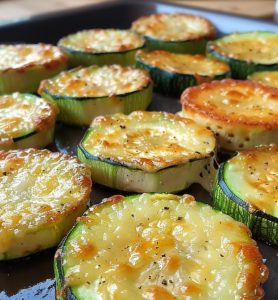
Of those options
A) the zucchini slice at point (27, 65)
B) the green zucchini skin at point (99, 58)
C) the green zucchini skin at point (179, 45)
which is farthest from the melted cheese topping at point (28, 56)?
the green zucchini skin at point (179, 45)

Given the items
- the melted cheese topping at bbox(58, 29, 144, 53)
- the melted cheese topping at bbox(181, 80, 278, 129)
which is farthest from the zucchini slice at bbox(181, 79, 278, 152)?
the melted cheese topping at bbox(58, 29, 144, 53)

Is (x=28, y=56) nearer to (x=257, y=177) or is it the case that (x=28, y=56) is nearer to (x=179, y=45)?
(x=179, y=45)

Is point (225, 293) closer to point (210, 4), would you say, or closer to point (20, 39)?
point (20, 39)

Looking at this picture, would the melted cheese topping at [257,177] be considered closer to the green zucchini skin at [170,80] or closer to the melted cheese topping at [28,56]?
the green zucchini skin at [170,80]

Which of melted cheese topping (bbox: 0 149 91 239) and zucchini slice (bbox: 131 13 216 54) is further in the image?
zucchini slice (bbox: 131 13 216 54)

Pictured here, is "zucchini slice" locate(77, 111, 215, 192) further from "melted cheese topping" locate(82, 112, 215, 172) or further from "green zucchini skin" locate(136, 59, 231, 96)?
"green zucchini skin" locate(136, 59, 231, 96)

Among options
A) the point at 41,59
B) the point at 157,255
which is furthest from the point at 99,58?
the point at 157,255
